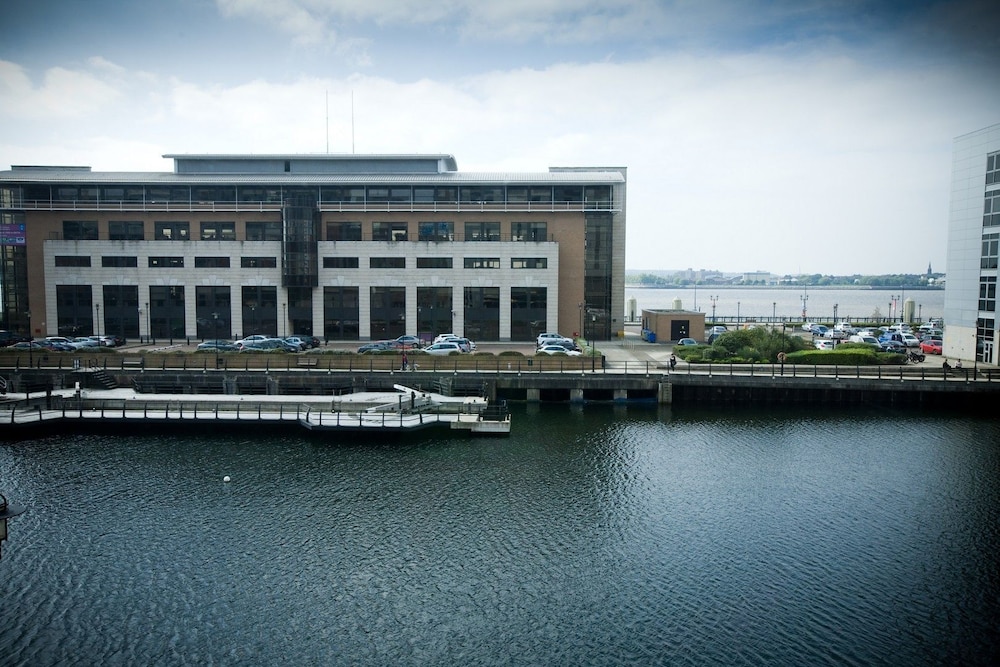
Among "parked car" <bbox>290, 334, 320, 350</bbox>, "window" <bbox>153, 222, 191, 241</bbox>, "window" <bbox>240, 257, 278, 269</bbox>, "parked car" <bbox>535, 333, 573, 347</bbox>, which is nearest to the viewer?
"parked car" <bbox>535, 333, 573, 347</bbox>

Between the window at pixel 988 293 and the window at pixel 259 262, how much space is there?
66909 millimetres

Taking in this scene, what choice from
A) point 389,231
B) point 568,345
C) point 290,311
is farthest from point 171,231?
point 568,345

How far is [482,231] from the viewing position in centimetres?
7681

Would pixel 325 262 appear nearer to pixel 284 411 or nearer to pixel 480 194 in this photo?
pixel 480 194

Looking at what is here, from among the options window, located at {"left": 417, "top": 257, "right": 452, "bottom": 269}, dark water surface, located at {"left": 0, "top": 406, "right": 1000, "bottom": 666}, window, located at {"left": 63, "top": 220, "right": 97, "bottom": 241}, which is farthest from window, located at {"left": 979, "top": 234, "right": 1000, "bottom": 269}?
window, located at {"left": 63, "top": 220, "right": 97, "bottom": 241}

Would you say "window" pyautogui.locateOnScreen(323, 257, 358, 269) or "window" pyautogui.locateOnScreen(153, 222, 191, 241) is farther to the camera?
"window" pyautogui.locateOnScreen(153, 222, 191, 241)

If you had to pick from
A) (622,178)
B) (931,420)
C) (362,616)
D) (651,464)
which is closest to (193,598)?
(362,616)

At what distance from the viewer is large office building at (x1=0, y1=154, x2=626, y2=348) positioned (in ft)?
246

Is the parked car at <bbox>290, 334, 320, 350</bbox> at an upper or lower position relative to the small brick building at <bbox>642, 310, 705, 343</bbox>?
lower

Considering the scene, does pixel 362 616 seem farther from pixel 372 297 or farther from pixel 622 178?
pixel 622 178

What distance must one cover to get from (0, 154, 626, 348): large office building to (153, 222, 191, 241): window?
0.15 meters

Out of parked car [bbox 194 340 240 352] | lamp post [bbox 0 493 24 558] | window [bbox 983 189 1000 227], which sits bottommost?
lamp post [bbox 0 493 24 558]

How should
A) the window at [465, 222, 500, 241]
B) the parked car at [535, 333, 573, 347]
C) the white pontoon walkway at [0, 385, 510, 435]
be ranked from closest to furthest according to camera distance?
the white pontoon walkway at [0, 385, 510, 435]
the parked car at [535, 333, 573, 347]
the window at [465, 222, 500, 241]

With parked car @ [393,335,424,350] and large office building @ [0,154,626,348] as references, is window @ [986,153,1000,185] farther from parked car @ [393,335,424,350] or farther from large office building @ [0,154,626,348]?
parked car @ [393,335,424,350]
